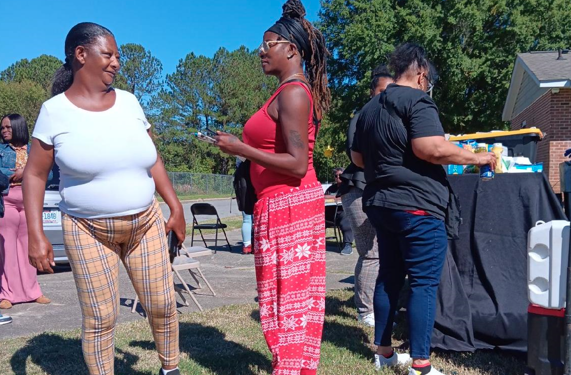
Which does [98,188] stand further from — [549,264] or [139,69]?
[139,69]

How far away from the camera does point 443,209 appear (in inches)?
120

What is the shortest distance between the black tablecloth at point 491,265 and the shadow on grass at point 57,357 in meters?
2.14

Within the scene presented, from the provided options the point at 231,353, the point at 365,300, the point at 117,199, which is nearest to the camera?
the point at 117,199

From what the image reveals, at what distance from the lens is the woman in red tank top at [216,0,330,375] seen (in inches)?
99.3

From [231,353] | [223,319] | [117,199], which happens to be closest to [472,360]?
[231,353]

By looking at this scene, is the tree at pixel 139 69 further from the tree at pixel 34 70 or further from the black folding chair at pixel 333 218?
the black folding chair at pixel 333 218

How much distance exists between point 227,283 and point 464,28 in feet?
79.1

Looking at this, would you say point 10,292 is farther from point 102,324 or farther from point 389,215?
point 389,215

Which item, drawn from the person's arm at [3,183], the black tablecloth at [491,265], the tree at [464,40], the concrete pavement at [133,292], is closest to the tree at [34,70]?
the tree at [464,40]

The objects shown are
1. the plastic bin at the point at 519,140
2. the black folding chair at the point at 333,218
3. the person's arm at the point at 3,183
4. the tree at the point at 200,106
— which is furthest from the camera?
the tree at the point at 200,106

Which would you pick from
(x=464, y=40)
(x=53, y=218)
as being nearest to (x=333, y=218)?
(x=53, y=218)

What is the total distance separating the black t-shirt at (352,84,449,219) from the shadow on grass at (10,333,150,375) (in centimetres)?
200

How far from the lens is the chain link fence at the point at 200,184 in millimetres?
42156

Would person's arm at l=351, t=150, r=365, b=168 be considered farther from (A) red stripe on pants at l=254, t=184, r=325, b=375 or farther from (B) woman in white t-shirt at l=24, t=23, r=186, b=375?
(B) woman in white t-shirt at l=24, t=23, r=186, b=375
